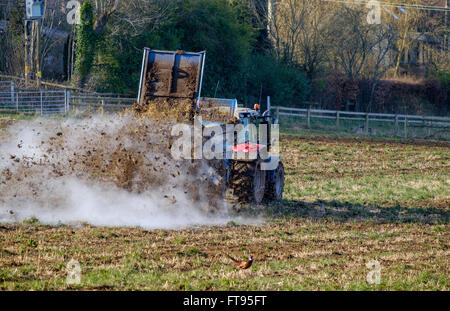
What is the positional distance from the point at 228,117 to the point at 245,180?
1.52 m

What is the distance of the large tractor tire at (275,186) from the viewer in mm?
13961

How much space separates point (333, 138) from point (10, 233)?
20517 millimetres

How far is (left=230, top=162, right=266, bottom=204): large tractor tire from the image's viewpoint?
495 inches

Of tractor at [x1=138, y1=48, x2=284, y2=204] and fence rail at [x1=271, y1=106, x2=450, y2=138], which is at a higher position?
tractor at [x1=138, y1=48, x2=284, y2=204]

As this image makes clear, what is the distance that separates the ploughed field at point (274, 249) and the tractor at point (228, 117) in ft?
1.90

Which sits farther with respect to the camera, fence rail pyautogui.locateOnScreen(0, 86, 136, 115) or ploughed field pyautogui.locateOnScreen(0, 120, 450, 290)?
fence rail pyautogui.locateOnScreen(0, 86, 136, 115)

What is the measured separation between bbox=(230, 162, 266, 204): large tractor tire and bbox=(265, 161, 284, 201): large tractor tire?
39.8 inches

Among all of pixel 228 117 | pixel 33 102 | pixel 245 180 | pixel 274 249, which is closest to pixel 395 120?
pixel 33 102

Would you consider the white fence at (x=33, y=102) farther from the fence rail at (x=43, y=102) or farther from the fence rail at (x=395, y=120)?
the fence rail at (x=395, y=120)

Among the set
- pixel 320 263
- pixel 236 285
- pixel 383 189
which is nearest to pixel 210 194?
pixel 320 263

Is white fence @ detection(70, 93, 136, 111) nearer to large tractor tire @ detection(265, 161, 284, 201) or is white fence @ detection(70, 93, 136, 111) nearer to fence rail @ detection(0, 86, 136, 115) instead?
fence rail @ detection(0, 86, 136, 115)

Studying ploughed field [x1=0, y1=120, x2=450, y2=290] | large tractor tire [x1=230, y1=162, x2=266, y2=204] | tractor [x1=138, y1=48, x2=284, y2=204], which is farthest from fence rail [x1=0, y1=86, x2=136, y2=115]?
large tractor tire [x1=230, y1=162, x2=266, y2=204]

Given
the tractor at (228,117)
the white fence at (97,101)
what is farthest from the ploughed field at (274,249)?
the white fence at (97,101)
